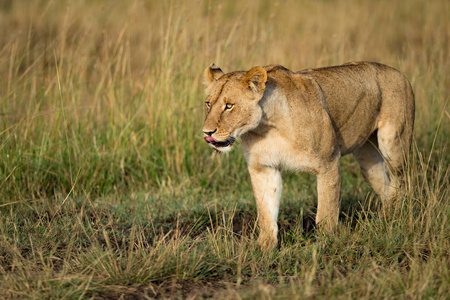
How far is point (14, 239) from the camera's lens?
12.2 ft

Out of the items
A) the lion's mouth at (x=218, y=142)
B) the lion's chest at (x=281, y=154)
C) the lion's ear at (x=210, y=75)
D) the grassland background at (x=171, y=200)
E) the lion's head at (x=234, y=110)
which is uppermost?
the lion's ear at (x=210, y=75)

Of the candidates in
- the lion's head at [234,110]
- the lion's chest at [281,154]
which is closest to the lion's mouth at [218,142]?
the lion's head at [234,110]

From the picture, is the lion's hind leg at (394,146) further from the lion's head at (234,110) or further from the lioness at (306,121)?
the lion's head at (234,110)

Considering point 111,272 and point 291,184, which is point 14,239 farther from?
point 291,184

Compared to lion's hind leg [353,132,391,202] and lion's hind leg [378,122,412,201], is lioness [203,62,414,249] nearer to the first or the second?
lion's hind leg [378,122,412,201]

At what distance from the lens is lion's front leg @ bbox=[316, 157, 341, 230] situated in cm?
410

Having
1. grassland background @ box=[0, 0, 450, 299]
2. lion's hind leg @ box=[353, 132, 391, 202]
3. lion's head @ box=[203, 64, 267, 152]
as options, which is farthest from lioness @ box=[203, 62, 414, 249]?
grassland background @ box=[0, 0, 450, 299]

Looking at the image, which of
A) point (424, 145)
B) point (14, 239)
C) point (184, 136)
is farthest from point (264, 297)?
point (424, 145)

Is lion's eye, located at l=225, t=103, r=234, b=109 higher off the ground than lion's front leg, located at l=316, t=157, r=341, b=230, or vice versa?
lion's eye, located at l=225, t=103, r=234, b=109

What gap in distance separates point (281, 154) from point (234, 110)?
0.47m

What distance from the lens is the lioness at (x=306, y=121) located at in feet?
12.5

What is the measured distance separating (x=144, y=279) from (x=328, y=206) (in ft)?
4.90

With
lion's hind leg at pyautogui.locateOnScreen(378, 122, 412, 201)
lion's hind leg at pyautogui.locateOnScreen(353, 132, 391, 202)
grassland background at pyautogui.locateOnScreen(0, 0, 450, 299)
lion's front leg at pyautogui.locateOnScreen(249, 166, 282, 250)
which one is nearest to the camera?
grassland background at pyautogui.locateOnScreen(0, 0, 450, 299)

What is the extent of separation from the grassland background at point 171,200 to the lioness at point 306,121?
29 centimetres
